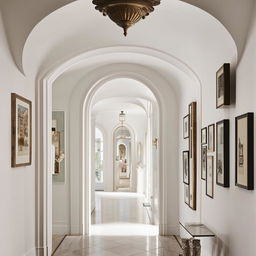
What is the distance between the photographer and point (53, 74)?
22.7ft

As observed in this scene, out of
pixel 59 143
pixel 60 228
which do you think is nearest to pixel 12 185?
pixel 59 143

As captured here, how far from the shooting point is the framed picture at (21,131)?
211 inches

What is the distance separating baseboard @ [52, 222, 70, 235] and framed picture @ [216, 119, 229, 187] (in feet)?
15.0

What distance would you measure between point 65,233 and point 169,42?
4.69 metres

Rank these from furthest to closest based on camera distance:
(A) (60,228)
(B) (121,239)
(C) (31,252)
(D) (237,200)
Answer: (A) (60,228)
(B) (121,239)
(C) (31,252)
(D) (237,200)

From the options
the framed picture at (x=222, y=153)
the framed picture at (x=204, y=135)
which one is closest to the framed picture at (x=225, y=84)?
the framed picture at (x=222, y=153)

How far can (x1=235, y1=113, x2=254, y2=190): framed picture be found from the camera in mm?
4246

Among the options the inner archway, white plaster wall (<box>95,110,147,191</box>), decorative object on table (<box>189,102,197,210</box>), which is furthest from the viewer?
white plaster wall (<box>95,110,147,191</box>)

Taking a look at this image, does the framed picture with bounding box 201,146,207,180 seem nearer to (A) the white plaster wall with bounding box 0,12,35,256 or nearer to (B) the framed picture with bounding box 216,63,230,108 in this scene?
(B) the framed picture with bounding box 216,63,230,108

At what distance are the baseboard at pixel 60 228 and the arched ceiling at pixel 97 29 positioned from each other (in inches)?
150

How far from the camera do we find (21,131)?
5742 millimetres

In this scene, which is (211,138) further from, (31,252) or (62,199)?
(62,199)

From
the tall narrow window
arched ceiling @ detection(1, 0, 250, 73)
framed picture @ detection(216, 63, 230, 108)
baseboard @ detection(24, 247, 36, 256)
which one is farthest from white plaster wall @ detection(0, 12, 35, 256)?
the tall narrow window

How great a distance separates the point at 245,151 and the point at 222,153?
0.95 metres
